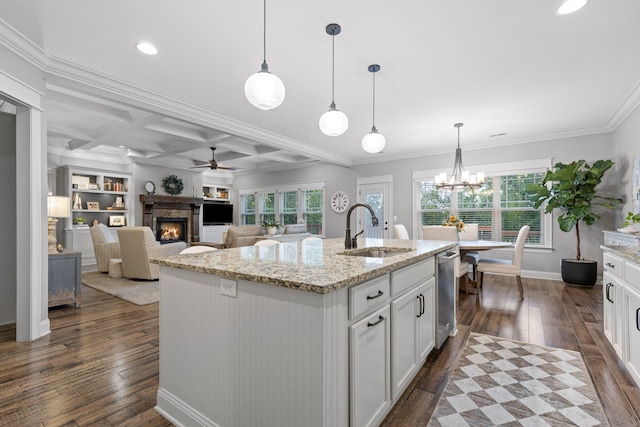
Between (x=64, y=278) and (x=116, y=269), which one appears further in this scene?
(x=116, y=269)

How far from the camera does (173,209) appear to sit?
817 centimetres

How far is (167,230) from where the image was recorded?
324 inches

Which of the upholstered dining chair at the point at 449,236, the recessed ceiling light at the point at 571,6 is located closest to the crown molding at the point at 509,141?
the upholstered dining chair at the point at 449,236

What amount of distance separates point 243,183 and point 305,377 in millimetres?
9411

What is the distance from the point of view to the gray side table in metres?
3.56

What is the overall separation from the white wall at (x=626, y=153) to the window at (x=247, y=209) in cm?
845

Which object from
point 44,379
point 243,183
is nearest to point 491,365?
point 44,379

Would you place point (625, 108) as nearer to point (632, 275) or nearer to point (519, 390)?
point (632, 275)

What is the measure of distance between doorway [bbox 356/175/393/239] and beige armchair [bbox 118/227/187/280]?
441 cm

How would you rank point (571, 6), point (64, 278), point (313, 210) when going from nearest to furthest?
point (571, 6) < point (64, 278) < point (313, 210)

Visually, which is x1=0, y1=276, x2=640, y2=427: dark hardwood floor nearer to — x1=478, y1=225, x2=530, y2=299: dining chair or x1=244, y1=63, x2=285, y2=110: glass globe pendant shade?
x1=478, y1=225, x2=530, y2=299: dining chair

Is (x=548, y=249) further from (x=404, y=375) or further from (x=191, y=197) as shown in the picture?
(x=191, y=197)

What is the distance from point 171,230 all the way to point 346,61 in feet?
23.2

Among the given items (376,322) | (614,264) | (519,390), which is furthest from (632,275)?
(376,322)
